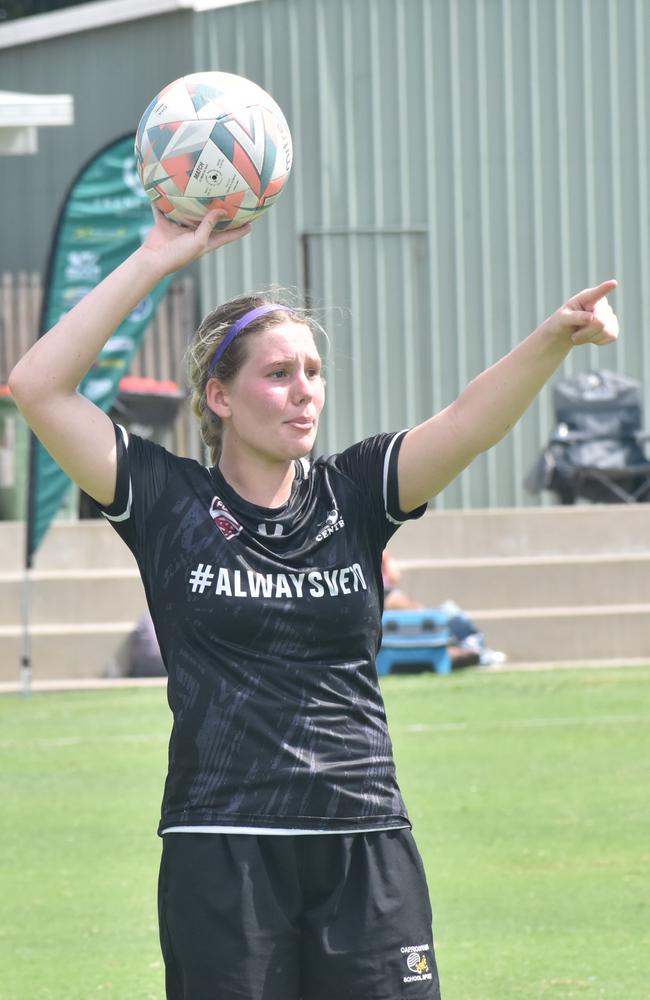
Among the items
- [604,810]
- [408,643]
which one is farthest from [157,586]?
[408,643]

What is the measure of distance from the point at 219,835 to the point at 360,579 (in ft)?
1.72

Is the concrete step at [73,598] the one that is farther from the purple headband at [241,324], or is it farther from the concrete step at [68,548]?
the purple headband at [241,324]

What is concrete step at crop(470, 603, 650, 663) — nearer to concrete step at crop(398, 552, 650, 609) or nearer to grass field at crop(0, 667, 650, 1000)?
concrete step at crop(398, 552, 650, 609)

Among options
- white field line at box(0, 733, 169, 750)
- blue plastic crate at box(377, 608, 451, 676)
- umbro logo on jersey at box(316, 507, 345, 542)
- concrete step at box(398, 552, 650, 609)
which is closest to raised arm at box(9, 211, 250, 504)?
umbro logo on jersey at box(316, 507, 345, 542)

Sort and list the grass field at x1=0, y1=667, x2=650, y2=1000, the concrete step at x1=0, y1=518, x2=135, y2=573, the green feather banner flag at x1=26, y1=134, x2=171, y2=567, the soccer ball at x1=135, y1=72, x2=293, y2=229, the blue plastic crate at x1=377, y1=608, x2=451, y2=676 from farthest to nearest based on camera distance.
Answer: the concrete step at x1=0, y1=518, x2=135, y2=573 → the green feather banner flag at x1=26, y1=134, x2=171, y2=567 → the blue plastic crate at x1=377, y1=608, x2=451, y2=676 → the grass field at x1=0, y1=667, x2=650, y2=1000 → the soccer ball at x1=135, y1=72, x2=293, y2=229

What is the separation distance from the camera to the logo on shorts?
9.92 ft

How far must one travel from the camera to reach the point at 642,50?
18.9 meters

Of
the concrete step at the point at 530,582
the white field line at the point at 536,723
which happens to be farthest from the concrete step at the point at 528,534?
the white field line at the point at 536,723

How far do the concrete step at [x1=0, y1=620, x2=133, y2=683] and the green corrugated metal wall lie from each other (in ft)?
16.6

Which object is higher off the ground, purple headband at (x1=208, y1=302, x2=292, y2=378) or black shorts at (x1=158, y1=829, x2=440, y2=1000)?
purple headband at (x1=208, y1=302, x2=292, y2=378)

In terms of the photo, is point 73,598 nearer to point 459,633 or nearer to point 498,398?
point 459,633

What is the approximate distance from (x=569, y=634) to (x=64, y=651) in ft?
14.2

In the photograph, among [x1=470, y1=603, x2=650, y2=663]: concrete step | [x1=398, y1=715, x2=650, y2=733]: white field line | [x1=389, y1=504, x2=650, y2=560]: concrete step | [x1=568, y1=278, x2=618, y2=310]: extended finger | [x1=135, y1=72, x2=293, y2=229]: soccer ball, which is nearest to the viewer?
[x1=568, y1=278, x2=618, y2=310]: extended finger

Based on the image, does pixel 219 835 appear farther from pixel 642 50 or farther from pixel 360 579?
pixel 642 50
